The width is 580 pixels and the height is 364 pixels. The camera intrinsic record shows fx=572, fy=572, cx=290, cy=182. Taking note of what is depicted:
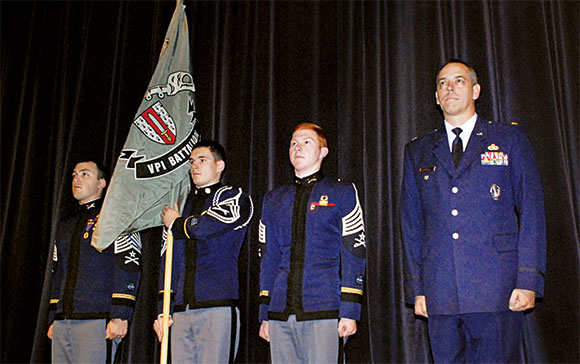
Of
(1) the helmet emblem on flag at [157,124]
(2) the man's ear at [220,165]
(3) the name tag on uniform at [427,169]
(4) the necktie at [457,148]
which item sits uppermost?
(1) the helmet emblem on flag at [157,124]

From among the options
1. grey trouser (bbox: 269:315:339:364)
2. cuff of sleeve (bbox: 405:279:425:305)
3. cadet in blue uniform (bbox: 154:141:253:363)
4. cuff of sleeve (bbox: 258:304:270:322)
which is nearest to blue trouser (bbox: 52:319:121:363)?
cadet in blue uniform (bbox: 154:141:253:363)

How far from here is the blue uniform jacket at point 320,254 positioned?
2.67 m

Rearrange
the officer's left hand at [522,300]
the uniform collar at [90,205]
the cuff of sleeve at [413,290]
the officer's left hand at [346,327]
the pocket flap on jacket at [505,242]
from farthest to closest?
the uniform collar at [90,205] → the officer's left hand at [346,327] → the cuff of sleeve at [413,290] → the pocket flap on jacket at [505,242] → the officer's left hand at [522,300]

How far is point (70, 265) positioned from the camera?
11.2 feet

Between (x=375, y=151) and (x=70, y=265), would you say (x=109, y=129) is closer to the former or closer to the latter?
(x=70, y=265)

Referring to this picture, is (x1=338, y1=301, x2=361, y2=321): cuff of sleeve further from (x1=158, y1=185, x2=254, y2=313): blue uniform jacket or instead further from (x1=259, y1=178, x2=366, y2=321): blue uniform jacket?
(x1=158, y1=185, x2=254, y2=313): blue uniform jacket

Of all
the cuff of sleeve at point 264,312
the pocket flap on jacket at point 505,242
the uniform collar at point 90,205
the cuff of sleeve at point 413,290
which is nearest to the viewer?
the pocket flap on jacket at point 505,242

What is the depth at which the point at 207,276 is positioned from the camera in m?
2.99

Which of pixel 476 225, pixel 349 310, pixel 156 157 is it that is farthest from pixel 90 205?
pixel 476 225

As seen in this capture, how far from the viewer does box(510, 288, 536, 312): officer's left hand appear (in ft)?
7.43

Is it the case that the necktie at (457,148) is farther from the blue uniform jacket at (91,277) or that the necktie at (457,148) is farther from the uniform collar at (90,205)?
the uniform collar at (90,205)

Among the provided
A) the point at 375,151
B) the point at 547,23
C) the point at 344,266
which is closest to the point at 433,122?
the point at 375,151

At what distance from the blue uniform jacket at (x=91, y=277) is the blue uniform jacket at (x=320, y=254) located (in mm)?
920

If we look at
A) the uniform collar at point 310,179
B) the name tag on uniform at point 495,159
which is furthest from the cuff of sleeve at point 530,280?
the uniform collar at point 310,179
